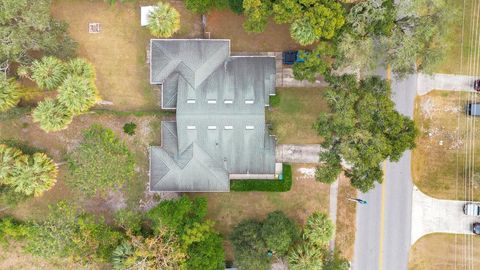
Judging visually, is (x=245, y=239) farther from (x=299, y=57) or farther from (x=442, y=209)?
(x=442, y=209)

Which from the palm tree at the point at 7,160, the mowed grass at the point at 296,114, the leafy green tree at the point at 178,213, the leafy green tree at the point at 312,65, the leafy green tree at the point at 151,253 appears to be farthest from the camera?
the mowed grass at the point at 296,114

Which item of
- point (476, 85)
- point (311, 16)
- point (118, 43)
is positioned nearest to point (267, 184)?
point (311, 16)

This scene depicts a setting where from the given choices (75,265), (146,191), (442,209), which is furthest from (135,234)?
(442,209)

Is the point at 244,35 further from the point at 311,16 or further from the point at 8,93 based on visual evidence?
the point at 8,93

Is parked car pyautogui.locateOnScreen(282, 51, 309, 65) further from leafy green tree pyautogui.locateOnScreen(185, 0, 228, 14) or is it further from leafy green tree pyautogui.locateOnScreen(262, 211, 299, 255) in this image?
leafy green tree pyautogui.locateOnScreen(262, 211, 299, 255)

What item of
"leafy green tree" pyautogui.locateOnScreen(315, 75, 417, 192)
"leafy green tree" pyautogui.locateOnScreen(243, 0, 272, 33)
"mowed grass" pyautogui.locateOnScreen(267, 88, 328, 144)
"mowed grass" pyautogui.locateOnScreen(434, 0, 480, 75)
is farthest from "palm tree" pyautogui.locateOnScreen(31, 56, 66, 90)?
"mowed grass" pyautogui.locateOnScreen(434, 0, 480, 75)

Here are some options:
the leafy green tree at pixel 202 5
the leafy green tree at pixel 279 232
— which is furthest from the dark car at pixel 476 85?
the leafy green tree at pixel 202 5

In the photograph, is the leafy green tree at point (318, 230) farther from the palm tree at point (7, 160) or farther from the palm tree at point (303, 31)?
the palm tree at point (7, 160)
